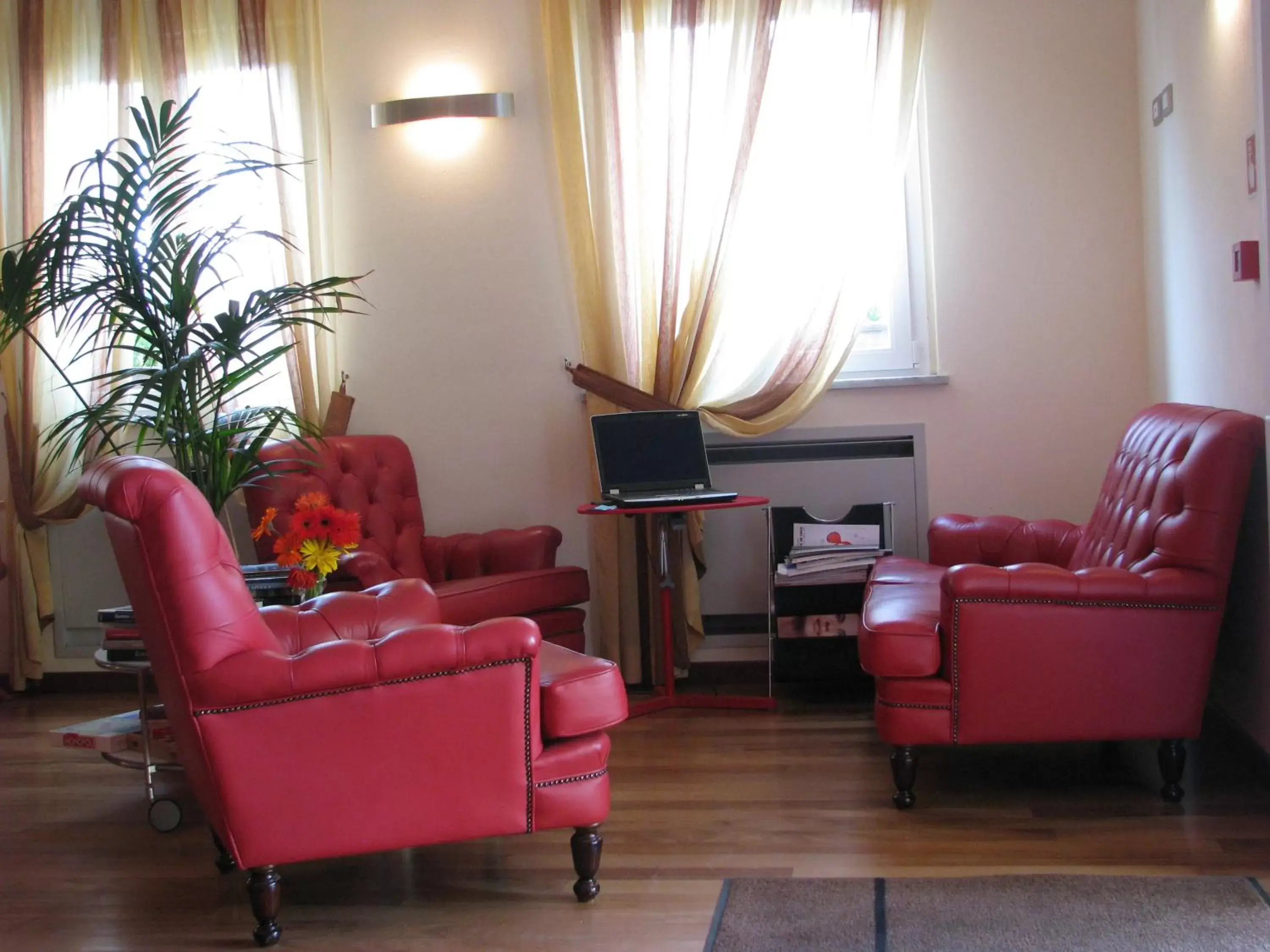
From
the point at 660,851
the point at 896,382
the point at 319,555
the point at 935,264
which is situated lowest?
the point at 660,851

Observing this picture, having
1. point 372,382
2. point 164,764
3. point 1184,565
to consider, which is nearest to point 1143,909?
point 1184,565

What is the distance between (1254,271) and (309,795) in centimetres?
251

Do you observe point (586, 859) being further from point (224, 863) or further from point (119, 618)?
point (119, 618)

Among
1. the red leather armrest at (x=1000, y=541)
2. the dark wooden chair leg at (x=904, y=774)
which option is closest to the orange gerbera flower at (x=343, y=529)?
the dark wooden chair leg at (x=904, y=774)

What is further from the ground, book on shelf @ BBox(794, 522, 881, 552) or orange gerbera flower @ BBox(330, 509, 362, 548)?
orange gerbera flower @ BBox(330, 509, 362, 548)

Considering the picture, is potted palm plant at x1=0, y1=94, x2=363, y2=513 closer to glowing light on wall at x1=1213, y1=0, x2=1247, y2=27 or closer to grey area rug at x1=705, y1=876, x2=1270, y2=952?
grey area rug at x1=705, y1=876, x2=1270, y2=952

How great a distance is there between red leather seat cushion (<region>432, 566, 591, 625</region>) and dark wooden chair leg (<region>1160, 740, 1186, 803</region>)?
1962 mm

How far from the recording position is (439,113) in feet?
16.0

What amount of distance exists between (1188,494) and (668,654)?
194cm

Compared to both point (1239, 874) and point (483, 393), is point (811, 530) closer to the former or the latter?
point (483, 393)

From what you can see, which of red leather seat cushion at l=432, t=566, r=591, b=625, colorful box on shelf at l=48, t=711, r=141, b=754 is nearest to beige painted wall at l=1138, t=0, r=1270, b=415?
red leather seat cushion at l=432, t=566, r=591, b=625

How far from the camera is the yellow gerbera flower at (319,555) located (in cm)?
341

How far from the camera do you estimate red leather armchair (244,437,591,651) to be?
432 cm

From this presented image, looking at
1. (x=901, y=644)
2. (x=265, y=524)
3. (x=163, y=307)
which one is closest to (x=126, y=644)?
(x=265, y=524)
